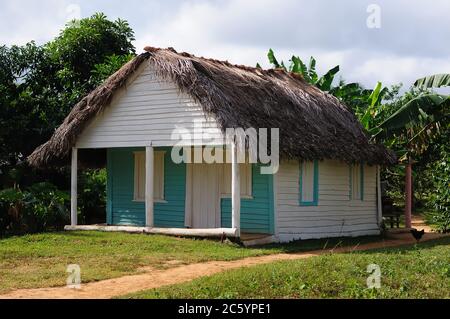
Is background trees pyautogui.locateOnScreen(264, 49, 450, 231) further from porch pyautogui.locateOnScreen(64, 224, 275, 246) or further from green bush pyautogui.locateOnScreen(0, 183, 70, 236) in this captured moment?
green bush pyautogui.locateOnScreen(0, 183, 70, 236)

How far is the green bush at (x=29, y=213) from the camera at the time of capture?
1560cm

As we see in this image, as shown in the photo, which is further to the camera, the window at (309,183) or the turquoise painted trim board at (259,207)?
the window at (309,183)

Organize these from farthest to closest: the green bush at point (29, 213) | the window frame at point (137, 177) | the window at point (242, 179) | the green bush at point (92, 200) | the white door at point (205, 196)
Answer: the green bush at point (92, 200)
the window frame at point (137, 177)
the white door at point (205, 196)
the green bush at point (29, 213)
the window at point (242, 179)

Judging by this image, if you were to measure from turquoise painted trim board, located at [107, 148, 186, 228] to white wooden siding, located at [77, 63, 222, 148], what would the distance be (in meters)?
1.35

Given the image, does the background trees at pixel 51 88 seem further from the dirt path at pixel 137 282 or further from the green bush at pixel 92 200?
the dirt path at pixel 137 282

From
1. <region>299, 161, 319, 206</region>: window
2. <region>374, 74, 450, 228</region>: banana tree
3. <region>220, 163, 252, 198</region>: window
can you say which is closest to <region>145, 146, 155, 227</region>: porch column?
<region>220, 163, 252, 198</region>: window

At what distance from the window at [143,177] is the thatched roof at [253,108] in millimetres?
1763

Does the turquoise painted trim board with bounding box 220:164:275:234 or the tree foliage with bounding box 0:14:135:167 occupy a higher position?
the tree foliage with bounding box 0:14:135:167

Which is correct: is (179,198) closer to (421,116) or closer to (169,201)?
(169,201)

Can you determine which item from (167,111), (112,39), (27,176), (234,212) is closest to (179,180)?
(167,111)

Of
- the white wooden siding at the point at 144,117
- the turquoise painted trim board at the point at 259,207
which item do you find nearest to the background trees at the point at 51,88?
the white wooden siding at the point at 144,117

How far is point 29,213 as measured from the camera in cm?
1580

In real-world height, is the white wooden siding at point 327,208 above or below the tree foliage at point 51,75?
below

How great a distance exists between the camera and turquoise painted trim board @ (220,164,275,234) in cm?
1492
